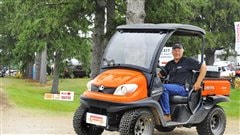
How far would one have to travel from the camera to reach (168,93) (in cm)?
879

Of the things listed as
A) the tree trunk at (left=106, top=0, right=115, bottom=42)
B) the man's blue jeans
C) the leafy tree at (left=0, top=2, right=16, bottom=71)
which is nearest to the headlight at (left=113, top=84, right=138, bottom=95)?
the man's blue jeans

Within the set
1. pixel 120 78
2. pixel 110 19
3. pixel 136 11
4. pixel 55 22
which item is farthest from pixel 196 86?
pixel 55 22

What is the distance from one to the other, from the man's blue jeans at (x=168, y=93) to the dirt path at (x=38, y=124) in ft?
5.33

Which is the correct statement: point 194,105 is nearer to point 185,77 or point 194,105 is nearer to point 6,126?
point 185,77

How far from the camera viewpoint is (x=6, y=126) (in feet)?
35.7

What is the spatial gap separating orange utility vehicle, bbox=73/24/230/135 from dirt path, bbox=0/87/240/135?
139 centimetres

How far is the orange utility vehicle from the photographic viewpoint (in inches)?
315

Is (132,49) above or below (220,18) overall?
below

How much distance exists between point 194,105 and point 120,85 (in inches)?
75.5

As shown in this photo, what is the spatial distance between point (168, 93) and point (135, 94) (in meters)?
0.97

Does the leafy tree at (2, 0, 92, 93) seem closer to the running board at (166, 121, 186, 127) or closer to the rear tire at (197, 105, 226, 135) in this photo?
the rear tire at (197, 105, 226, 135)

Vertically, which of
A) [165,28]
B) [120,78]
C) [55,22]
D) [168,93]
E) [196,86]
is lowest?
[168,93]

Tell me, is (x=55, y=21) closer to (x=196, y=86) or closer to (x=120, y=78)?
(x=196, y=86)

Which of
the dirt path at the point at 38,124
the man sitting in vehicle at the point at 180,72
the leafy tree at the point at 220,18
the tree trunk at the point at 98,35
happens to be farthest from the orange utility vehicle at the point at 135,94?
the leafy tree at the point at 220,18
